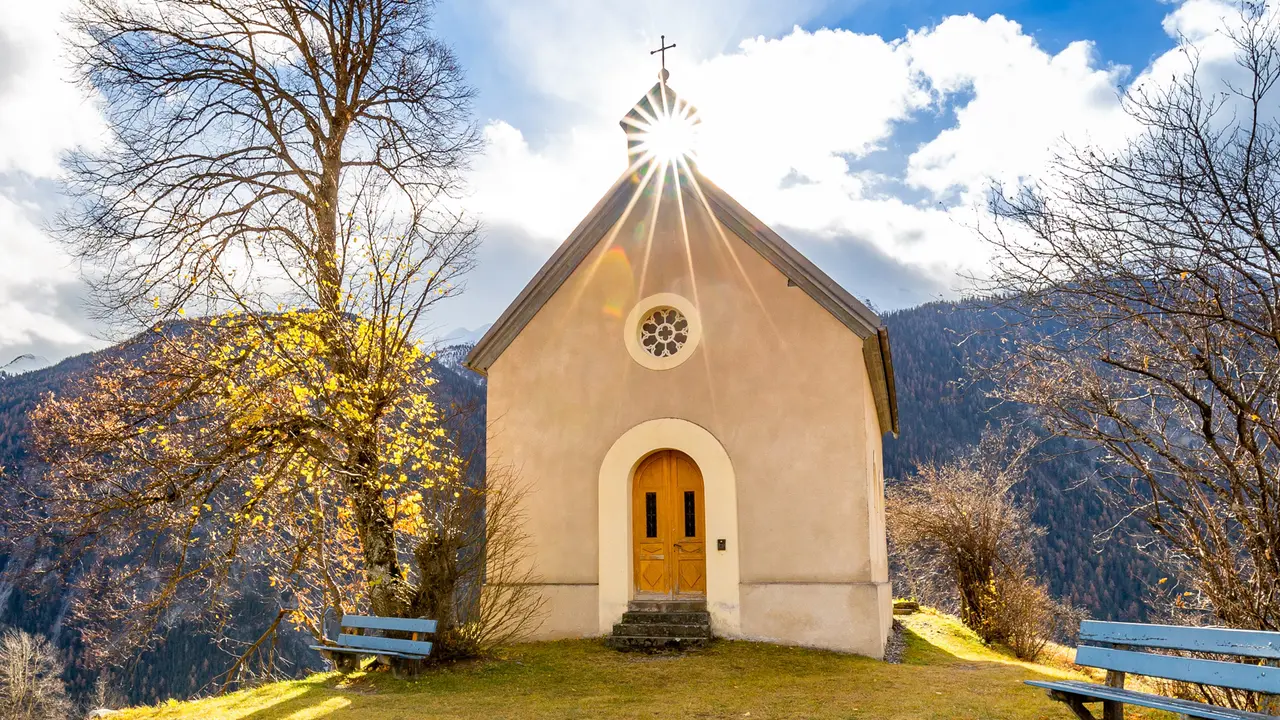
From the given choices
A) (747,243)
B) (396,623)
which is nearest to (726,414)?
(747,243)

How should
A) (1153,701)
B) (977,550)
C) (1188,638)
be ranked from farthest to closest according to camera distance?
(977,550) → (1188,638) → (1153,701)

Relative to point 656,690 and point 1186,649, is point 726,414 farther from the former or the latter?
point 1186,649

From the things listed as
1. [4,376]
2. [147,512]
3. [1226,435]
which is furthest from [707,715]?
[4,376]

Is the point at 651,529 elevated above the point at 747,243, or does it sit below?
below

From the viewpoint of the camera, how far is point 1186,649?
6.37 meters

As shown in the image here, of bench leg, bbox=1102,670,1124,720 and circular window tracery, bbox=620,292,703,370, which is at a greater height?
circular window tracery, bbox=620,292,703,370

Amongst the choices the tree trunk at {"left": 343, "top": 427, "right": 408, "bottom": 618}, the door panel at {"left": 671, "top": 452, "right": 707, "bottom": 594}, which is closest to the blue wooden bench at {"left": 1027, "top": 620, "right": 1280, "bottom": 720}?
the door panel at {"left": 671, "top": 452, "right": 707, "bottom": 594}

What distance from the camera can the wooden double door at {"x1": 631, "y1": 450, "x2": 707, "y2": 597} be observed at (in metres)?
14.0

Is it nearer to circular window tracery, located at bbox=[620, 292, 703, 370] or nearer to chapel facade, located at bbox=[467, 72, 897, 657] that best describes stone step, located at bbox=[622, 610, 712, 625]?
chapel facade, located at bbox=[467, 72, 897, 657]

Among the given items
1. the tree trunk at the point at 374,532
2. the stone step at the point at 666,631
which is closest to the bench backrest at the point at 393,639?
the tree trunk at the point at 374,532

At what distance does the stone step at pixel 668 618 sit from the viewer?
43.1 feet

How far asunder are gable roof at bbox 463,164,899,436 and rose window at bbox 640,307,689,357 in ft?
5.64

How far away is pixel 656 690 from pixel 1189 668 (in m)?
5.93

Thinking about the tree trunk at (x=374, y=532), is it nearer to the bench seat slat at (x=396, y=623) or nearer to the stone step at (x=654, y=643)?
the bench seat slat at (x=396, y=623)
